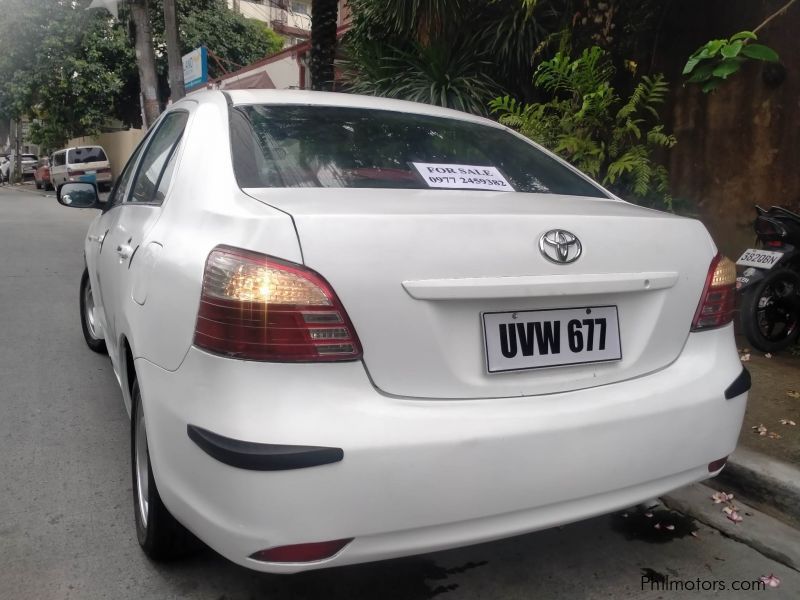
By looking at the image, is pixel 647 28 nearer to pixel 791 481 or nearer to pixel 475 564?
pixel 791 481

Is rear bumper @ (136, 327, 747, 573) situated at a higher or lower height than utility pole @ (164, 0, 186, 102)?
lower

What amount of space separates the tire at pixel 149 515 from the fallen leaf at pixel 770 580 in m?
1.83

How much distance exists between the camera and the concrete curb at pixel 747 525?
253 cm

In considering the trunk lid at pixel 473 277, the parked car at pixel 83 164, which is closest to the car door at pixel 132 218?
the trunk lid at pixel 473 277

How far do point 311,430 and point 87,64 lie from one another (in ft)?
94.0

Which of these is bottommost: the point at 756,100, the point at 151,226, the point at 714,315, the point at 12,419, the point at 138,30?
the point at 12,419

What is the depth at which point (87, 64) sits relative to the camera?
86.6 feet

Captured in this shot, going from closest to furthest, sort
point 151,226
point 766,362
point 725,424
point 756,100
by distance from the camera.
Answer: point 725,424 → point 151,226 → point 766,362 → point 756,100

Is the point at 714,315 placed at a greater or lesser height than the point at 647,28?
lesser

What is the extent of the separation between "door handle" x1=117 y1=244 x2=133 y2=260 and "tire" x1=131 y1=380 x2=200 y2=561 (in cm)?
46

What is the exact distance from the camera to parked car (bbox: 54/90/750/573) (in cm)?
166

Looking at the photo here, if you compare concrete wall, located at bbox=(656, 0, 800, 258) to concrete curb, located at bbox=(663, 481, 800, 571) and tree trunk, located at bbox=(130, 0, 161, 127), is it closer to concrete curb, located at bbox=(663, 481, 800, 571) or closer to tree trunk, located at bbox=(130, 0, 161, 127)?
concrete curb, located at bbox=(663, 481, 800, 571)

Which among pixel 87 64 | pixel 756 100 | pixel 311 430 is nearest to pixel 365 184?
pixel 311 430

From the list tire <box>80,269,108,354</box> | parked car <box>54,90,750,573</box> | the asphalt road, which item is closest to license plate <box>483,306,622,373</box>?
parked car <box>54,90,750,573</box>
